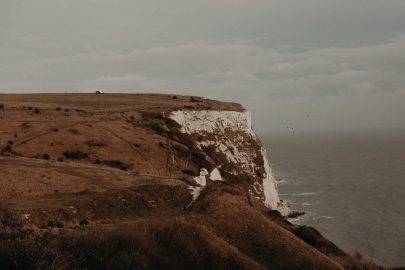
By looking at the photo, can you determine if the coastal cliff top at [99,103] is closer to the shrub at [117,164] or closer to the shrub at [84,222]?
the shrub at [117,164]

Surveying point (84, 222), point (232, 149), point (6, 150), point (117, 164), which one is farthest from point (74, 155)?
point (232, 149)

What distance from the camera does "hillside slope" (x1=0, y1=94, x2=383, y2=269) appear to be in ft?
57.8

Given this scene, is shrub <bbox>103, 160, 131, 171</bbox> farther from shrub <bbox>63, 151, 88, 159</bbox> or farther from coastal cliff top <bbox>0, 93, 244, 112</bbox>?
coastal cliff top <bbox>0, 93, 244, 112</bbox>

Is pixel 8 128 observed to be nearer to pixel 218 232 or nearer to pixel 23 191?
pixel 23 191

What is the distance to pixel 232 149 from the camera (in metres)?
71.5

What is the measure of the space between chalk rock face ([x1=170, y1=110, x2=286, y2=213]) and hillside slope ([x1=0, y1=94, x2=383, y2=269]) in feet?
0.75

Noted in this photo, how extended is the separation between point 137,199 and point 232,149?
4466cm

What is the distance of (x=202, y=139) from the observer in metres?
68.9

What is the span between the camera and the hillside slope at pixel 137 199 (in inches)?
693

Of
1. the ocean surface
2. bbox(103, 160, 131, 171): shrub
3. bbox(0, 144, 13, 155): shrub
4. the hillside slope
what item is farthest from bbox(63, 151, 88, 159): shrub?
the ocean surface

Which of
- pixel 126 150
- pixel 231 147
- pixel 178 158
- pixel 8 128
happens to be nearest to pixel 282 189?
pixel 231 147

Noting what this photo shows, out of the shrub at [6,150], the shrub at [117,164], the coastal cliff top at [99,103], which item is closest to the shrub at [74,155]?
the shrub at [117,164]

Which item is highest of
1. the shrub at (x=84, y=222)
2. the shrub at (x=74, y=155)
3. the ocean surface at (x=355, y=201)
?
the shrub at (x=74, y=155)

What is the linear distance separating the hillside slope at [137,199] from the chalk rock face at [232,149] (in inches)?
9.0
